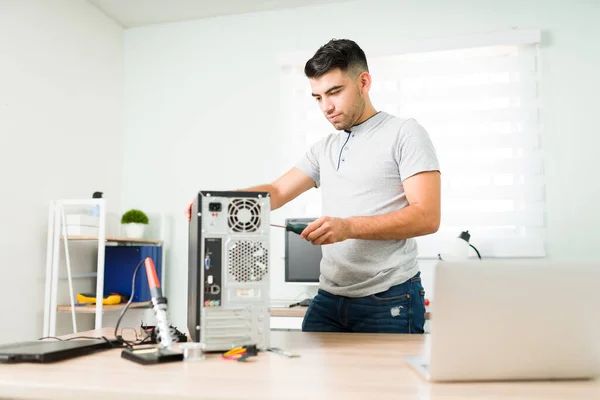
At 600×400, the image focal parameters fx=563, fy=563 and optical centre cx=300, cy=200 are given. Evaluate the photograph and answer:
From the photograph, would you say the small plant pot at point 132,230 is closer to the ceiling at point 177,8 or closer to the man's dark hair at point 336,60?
the ceiling at point 177,8

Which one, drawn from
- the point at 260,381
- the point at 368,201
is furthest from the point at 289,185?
the point at 260,381

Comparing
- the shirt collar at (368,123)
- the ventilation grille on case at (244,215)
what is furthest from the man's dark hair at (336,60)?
the ventilation grille on case at (244,215)

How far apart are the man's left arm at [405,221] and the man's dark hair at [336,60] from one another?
0.40 m

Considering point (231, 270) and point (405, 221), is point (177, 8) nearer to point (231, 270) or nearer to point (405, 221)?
point (405, 221)

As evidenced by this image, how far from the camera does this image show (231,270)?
1.04m

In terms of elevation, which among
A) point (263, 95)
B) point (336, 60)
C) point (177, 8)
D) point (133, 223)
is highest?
point (177, 8)

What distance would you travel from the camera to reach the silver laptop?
0.75 m

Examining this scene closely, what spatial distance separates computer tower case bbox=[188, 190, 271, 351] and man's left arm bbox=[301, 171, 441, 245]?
0.56ft

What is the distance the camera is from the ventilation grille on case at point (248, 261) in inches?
41.1

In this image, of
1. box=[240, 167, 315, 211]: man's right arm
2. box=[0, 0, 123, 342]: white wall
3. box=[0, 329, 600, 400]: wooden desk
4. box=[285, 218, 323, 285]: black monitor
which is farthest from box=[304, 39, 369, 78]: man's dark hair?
box=[0, 0, 123, 342]: white wall

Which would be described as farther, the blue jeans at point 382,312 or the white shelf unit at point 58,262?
the white shelf unit at point 58,262

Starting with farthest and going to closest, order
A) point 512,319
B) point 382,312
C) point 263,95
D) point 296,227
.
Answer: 1. point 263,95
2. point 382,312
3. point 296,227
4. point 512,319

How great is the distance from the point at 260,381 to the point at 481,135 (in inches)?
102

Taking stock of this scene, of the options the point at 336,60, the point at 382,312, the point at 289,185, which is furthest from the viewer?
the point at 289,185
